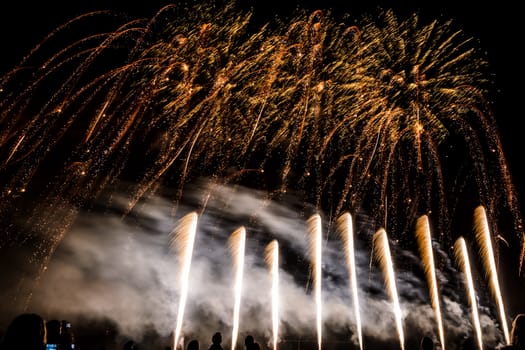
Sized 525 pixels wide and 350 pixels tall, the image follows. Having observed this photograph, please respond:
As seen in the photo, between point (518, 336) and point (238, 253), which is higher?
point (238, 253)

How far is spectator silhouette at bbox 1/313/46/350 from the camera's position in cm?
283

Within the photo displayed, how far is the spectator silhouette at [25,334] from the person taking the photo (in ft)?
9.29

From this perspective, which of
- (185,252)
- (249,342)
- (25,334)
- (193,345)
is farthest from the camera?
(185,252)

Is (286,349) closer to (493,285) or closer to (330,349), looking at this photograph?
(330,349)

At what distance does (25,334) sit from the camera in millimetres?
2840

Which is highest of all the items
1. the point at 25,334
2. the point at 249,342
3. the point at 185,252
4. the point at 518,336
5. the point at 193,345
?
the point at 185,252

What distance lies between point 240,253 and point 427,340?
46.2 feet

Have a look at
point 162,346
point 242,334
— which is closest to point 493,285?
point 242,334

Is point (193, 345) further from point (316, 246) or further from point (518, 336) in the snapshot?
point (316, 246)

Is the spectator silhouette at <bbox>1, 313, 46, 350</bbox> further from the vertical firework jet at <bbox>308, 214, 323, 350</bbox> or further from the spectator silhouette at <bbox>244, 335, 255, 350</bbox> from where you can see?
the vertical firework jet at <bbox>308, 214, 323, 350</bbox>

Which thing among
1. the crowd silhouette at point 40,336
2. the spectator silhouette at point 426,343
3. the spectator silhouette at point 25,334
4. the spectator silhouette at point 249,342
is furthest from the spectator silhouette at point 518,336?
the spectator silhouette at point 249,342

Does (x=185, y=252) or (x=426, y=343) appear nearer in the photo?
(x=426, y=343)

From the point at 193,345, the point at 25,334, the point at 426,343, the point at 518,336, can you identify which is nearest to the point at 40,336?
the point at 25,334

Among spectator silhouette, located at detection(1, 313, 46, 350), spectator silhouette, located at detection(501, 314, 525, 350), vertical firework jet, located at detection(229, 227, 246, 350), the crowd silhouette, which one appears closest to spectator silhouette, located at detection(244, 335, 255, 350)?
the crowd silhouette
